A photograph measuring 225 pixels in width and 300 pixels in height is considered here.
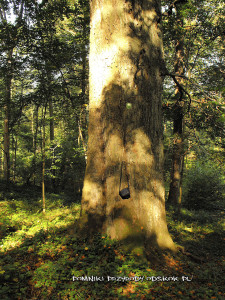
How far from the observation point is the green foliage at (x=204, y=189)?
11.1 metres

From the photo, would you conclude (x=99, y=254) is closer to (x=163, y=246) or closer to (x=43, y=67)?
(x=163, y=246)

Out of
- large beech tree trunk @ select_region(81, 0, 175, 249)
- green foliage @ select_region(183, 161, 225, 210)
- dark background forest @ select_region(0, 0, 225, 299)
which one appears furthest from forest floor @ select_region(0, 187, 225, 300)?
green foliage @ select_region(183, 161, 225, 210)

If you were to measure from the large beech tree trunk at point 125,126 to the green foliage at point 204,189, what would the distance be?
8460 millimetres

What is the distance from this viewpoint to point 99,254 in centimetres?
328

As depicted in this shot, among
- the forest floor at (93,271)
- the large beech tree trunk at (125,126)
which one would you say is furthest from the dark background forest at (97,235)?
the large beech tree trunk at (125,126)

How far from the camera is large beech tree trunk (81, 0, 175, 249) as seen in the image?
142 inches

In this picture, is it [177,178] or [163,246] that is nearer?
[163,246]

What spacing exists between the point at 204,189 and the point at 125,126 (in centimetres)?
955

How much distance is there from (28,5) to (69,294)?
9.44 m

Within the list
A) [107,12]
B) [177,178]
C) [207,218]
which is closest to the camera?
[107,12]

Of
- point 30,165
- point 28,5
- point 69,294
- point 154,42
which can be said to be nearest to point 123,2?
point 154,42

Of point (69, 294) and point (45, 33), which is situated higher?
point (45, 33)

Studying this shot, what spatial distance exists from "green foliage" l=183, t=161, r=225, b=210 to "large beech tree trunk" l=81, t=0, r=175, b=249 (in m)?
8.46

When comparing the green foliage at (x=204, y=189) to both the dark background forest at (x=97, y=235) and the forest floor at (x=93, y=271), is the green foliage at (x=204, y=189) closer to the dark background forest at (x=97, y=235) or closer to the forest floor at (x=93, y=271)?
the dark background forest at (x=97, y=235)
